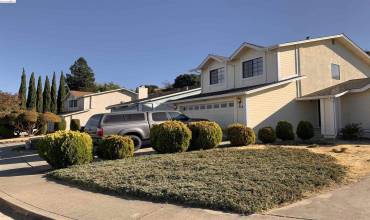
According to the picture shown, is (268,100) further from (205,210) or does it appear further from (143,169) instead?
(205,210)

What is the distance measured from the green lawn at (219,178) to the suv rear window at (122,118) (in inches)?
153

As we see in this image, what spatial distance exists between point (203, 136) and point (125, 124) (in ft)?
12.1

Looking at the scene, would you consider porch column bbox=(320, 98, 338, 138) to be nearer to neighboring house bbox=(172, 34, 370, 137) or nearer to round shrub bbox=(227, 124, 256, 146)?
neighboring house bbox=(172, 34, 370, 137)

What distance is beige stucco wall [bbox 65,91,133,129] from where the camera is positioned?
43.0 m

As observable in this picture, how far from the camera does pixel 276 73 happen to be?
20.4m

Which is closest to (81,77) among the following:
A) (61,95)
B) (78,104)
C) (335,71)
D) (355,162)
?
(61,95)

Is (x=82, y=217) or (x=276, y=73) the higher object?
(x=276, y=73)

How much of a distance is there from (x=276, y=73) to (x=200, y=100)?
516 centimetres

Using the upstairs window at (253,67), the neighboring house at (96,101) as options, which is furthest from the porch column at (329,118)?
the neighboring house at (96,101)

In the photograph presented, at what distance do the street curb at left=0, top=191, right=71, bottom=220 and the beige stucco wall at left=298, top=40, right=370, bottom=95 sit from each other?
59.4 ft

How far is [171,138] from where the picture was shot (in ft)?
41.6

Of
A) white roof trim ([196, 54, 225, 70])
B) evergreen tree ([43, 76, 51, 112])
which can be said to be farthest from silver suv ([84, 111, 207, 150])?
evergreen tree ([43, 76, 51, 112])

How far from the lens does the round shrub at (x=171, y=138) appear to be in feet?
41.7

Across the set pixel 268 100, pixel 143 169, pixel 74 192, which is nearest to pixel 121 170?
pixel 143 169
